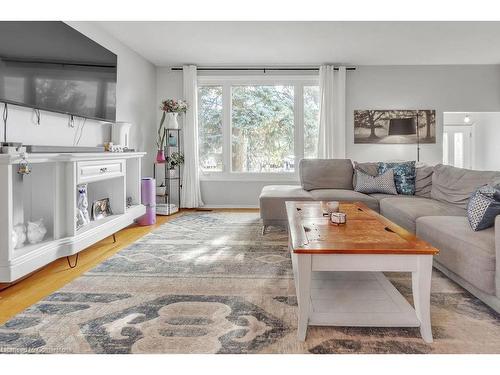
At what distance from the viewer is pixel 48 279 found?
8.85 feet

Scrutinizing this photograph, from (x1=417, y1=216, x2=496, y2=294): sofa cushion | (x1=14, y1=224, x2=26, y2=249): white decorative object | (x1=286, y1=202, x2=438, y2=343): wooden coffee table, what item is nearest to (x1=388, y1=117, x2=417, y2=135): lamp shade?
(x1=417, y1=216, x2=496, y2=294): sofa cushion

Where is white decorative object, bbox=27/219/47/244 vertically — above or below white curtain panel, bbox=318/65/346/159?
below

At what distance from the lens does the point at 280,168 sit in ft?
21.1

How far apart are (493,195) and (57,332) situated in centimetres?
271

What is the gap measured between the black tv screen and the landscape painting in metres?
4.06

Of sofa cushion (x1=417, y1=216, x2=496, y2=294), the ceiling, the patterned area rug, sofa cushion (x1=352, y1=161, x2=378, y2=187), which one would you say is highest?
the ceiling

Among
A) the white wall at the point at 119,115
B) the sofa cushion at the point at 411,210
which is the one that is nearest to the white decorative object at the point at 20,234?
the white wall at the point at 119,115

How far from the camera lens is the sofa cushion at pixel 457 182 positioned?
3.40 meters

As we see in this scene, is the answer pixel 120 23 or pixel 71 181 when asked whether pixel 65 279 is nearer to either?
pixel 71 181

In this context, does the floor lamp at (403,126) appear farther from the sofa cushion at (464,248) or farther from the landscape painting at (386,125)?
the sofa cushion at (464,248)

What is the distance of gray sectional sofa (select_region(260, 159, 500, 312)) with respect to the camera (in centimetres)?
208

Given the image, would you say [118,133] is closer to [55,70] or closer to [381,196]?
[55,70]

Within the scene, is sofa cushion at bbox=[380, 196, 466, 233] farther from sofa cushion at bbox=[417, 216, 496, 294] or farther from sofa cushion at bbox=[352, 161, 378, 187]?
sofa cushion at bbox=[352, 161, 378, 187]

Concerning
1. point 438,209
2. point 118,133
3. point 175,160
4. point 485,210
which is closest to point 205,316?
point 485,210
